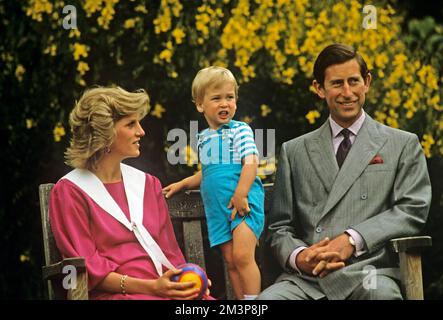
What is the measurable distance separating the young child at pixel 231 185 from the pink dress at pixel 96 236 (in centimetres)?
31

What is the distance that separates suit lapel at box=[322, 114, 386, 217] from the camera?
13.7ft

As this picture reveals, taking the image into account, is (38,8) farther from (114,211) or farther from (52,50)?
(114,211)

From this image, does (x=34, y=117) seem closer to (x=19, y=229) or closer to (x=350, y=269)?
(x=19, y=229)

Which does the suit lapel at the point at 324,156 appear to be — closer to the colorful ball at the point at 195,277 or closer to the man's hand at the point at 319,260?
the man's hand at the point at 319,260

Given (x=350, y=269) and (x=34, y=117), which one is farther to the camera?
(x=34, y=117)

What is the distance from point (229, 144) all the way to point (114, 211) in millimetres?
591

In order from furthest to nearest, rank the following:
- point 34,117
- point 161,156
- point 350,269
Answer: point 34,117
point 161,156
point 350,269

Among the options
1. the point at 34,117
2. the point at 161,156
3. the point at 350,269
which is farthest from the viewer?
the point at 34,117

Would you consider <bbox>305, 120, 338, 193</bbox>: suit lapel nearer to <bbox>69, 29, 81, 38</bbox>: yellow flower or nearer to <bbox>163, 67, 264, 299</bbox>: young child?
<bbox>163, 67, 264, 299</bbox>: young child

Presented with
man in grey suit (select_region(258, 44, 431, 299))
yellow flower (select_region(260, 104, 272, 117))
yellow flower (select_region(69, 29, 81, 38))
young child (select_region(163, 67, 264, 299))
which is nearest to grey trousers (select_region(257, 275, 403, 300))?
man in grey suit (select_region(258, 44, 431, 299))

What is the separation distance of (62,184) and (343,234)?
49.3 inches

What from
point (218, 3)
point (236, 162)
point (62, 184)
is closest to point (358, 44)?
point (218, 3)

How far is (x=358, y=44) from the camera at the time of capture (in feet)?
15.8
